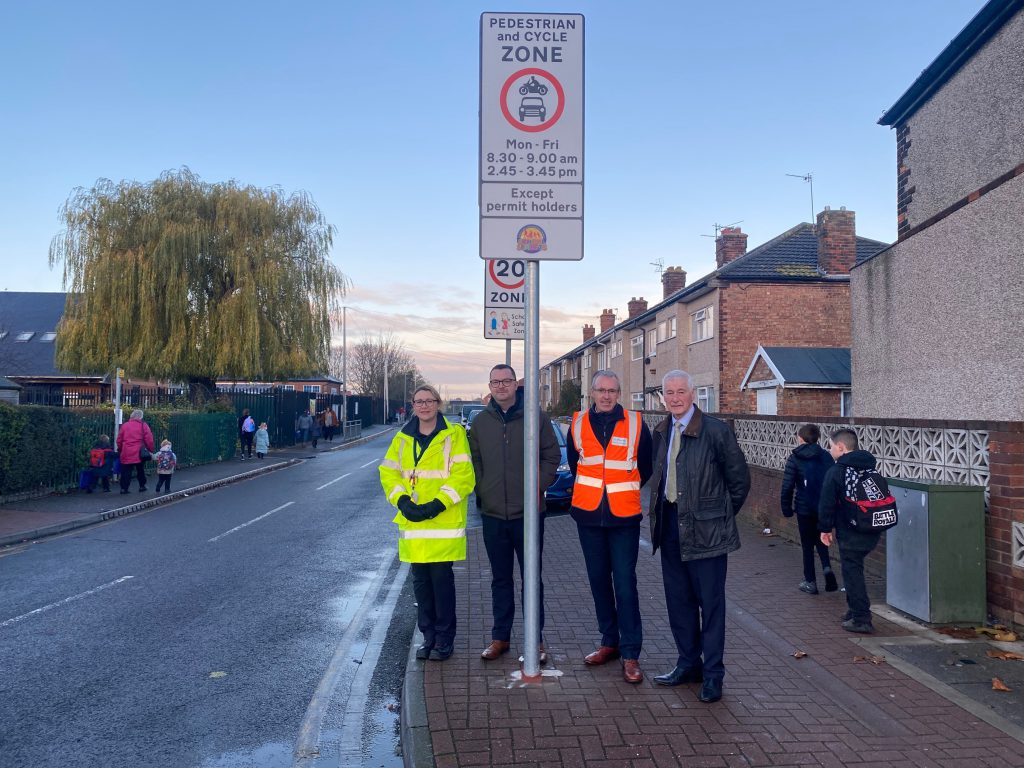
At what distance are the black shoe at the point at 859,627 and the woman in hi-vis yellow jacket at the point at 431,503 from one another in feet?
9.78

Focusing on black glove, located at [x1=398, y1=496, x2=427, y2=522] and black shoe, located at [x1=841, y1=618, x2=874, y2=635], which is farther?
black shoe, located at [x1=841, y1=618, x2=874, y2=635]

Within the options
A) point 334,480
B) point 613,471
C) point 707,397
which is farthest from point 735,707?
point 707,397

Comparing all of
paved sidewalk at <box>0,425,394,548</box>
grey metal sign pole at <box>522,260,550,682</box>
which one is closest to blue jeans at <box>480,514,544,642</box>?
grey metal sign pole at <box>522,260,550,682</box>

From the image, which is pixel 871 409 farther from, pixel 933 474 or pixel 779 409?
pixel 779 409

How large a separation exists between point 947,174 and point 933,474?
694 centimetres

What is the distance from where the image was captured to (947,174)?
12297mm

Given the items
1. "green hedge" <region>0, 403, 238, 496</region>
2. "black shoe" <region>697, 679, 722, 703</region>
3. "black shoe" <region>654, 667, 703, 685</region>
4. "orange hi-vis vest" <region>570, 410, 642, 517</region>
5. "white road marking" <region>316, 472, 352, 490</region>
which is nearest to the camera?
"black shoe" <region>697, 679, 722, 703</region>

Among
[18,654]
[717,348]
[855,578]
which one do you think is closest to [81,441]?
[18,654]

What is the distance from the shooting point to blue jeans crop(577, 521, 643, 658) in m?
5.02

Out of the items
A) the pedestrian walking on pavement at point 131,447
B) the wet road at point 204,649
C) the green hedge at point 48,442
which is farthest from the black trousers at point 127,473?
the wet road at point 204,649

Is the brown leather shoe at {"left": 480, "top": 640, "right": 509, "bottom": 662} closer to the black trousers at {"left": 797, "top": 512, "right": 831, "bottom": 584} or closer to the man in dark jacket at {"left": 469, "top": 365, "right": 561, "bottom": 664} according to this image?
the man in dark jacket at {"left": 469, "top": 365, "right": 561, "bottom": 664}

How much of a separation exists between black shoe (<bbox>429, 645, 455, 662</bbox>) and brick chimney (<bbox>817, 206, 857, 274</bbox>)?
24674mm

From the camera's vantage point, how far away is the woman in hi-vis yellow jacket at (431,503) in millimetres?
5281

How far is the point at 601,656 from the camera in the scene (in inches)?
208
